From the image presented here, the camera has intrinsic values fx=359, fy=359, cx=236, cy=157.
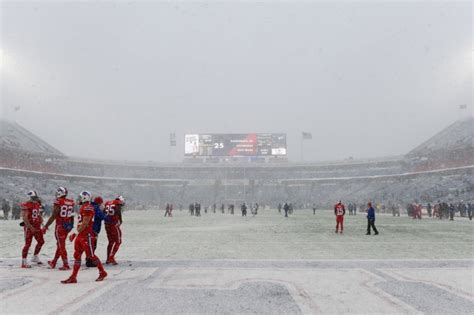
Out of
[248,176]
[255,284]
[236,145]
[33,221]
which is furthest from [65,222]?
[248,176]

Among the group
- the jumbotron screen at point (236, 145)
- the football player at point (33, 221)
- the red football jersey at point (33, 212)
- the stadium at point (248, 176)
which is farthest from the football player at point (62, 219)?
the jumbotron screen at point (236, 145)

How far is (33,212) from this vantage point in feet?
30.0

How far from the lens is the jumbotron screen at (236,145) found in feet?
272

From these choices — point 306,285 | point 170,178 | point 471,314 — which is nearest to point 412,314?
point 471,314

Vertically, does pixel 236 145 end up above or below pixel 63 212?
above

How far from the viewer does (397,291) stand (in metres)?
6.11

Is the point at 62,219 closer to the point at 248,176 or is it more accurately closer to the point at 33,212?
the point at 33,212

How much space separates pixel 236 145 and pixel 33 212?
7445 centimetres

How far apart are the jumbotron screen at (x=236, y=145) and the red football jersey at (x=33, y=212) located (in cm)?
7393

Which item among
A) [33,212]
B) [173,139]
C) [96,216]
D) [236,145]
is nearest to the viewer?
[96,216]

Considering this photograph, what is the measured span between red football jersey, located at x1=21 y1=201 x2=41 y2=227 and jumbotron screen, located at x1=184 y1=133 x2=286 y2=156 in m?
73.9

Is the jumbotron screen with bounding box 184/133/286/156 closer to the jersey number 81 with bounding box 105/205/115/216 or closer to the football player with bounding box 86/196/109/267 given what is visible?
the jersey number 81 with bounding box 105/205/115/216

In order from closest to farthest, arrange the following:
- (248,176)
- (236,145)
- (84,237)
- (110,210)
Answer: (84,237)
(110,210)
(236,145)
(248,176)

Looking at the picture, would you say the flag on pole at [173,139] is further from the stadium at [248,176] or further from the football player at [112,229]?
the football player at [112,229]
